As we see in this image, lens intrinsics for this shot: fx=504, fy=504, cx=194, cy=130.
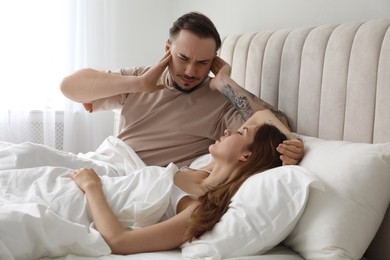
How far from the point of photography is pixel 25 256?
1175mm

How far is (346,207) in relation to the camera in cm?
126

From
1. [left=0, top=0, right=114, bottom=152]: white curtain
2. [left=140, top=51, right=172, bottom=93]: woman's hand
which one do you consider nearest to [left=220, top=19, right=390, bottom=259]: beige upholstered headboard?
[left=140, top=51, right=172, bottom=93]: woman's hand

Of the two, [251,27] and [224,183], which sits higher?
[251,27]

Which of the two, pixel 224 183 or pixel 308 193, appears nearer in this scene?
pixel 308 193

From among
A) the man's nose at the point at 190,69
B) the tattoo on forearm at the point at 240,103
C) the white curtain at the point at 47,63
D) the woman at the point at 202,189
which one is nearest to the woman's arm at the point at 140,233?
the woman at the point at 202,189

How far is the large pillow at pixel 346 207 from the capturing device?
1236 millimetres

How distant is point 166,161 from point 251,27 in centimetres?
96

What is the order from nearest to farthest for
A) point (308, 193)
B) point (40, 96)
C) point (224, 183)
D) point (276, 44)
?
point (308, 193), point (224, 183), point (276, 44), point (40, 96)

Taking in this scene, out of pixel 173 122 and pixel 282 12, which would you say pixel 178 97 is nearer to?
pixel 173 122

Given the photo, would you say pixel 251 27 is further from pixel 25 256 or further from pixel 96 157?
pixel 25 256

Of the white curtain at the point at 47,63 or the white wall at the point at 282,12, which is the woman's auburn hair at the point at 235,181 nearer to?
the white wall at the point at 282,12

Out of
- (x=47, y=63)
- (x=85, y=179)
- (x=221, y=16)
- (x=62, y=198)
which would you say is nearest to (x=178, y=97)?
(x=85, y=179)

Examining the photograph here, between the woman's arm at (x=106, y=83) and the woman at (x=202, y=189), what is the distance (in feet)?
1.73

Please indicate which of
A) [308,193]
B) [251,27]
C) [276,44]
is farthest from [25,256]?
[251,27]
